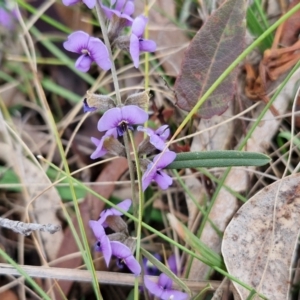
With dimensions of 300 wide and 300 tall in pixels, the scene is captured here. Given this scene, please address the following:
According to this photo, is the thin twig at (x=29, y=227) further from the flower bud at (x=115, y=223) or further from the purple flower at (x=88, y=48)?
the purple flower at (x=88, y=48)

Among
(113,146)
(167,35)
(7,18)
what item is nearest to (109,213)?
(113,146)

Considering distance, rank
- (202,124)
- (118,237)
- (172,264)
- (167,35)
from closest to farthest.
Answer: (118,237) → (172,264) → (202,124) → (167,35)

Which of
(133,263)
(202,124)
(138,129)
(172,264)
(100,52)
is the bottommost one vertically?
(172,264)

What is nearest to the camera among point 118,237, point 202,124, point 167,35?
point 118,237

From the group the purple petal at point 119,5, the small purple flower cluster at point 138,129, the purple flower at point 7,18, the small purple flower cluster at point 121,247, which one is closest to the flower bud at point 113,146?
the small purple flower cluster at point 138,129

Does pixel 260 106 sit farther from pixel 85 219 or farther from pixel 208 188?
pixel 85 219

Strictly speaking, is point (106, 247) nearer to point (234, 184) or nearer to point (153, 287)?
point (153, 287)

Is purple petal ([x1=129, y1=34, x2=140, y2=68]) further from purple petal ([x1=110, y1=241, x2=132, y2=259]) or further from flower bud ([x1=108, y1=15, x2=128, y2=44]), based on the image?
purple petal ([x1=110, y1=241, x2=132, y2=259])

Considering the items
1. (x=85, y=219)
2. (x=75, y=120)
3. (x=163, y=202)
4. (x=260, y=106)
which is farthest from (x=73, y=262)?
(x=260, y=106)
